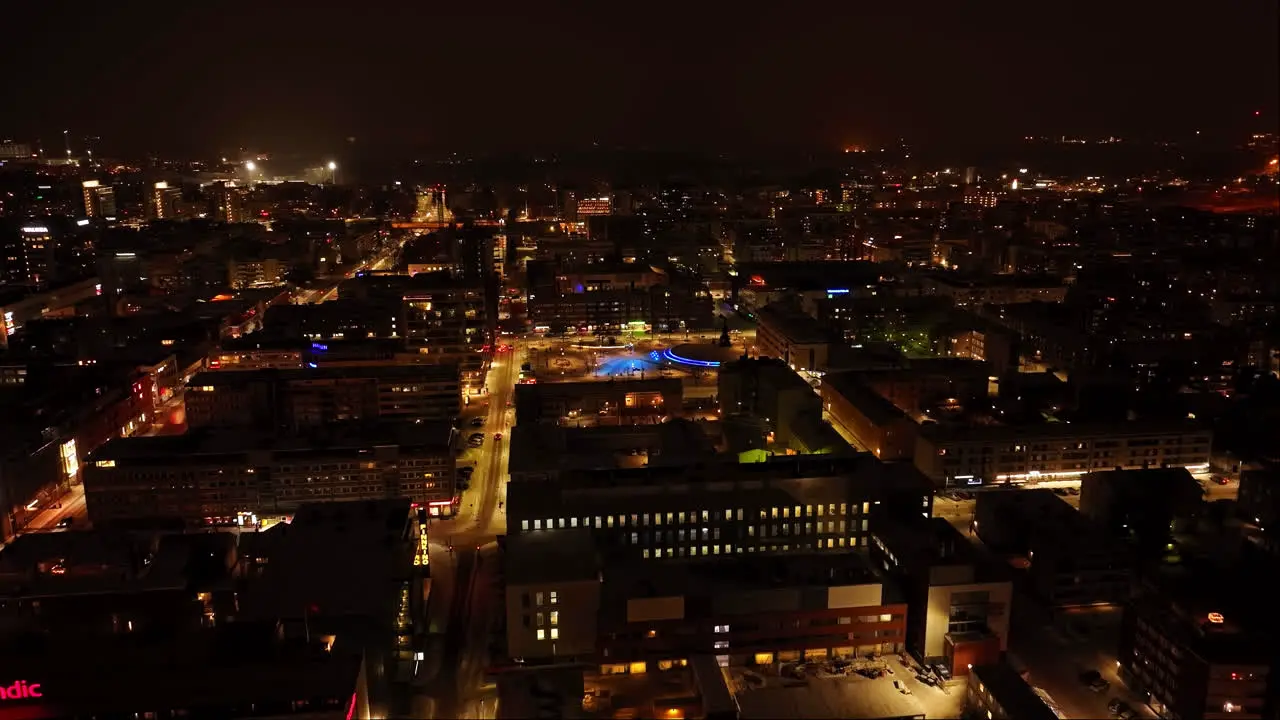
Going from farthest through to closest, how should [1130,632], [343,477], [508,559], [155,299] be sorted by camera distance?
[155,299]
[343,477]
[508,559]
[1130,632]

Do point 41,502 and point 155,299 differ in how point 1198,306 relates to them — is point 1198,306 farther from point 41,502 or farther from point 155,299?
point 155,299

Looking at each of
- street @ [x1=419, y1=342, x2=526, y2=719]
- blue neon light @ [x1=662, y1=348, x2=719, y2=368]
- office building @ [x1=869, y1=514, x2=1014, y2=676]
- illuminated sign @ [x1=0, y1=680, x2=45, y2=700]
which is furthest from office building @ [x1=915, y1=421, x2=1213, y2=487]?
illuminated sign @ [x1=0, y1=680, x2=45, y2=700]

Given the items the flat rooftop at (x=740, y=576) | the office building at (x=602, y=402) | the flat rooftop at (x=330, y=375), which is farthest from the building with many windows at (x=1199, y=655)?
the flat rooftop at (x=330, y=375)

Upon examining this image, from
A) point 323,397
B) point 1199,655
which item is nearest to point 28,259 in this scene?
point 323,397

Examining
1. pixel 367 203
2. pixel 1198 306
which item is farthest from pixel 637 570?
pixel 367 203

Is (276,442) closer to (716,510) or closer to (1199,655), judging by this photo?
(716,510)

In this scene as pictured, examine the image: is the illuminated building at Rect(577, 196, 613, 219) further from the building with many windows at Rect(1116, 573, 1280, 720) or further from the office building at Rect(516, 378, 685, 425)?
the building with many windows at Rect(1116, 573, 1280, 720)
